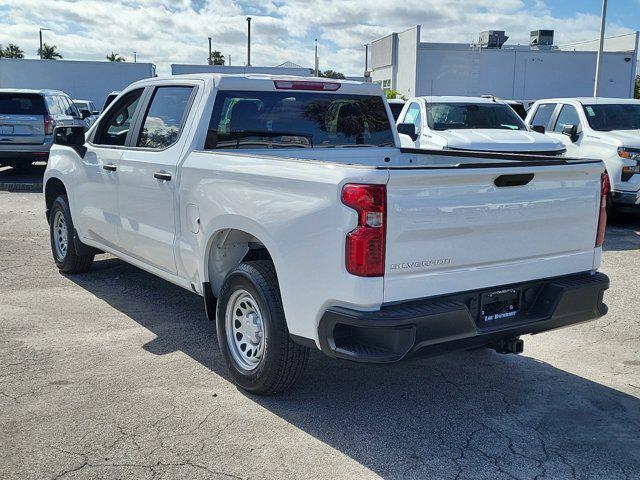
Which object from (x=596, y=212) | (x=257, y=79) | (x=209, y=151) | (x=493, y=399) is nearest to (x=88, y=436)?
(x=209, y=151)

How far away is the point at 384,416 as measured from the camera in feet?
13.9

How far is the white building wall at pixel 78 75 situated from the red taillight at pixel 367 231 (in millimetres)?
40488

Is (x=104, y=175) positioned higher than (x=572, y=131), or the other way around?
(x=572, y=131)

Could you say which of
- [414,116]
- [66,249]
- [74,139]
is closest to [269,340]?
[74,139]

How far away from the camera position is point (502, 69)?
42.3 m

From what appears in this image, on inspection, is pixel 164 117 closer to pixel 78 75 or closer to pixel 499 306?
pixel 499 306

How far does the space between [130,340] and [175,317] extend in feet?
2.16

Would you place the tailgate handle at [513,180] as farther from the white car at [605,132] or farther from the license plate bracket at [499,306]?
the white car at [605,132]

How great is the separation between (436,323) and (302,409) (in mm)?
1161

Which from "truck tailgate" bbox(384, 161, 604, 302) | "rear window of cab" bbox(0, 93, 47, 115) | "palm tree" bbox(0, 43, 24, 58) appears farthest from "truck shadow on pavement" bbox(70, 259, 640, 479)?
"palm tree" bbox(0, 43, 24, 58)

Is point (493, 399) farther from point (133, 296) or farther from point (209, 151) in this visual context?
point (133, 296)

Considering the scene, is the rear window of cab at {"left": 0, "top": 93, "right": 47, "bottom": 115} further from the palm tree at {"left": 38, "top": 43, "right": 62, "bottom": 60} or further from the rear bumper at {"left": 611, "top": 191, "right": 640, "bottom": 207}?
the palm tree at {"left": 38, "top": 43, "right": 62, "bottom": 60}

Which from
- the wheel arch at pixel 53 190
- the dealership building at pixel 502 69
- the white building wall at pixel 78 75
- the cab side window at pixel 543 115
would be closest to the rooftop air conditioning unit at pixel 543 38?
the dealership building at pixel 502 69

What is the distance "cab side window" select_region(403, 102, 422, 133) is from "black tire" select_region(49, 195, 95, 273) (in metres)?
6.16
